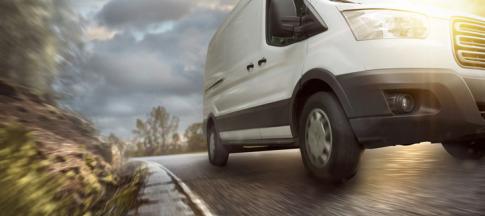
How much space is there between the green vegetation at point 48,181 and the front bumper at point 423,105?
99.1 inches

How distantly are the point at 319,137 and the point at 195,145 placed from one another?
57.0 metres

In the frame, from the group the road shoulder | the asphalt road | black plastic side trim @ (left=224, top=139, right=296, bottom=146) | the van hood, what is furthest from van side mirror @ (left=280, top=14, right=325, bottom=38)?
the road shoulder

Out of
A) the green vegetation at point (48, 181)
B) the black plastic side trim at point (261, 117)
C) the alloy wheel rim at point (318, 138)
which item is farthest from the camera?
the black plastic side trim at point (261, 117)

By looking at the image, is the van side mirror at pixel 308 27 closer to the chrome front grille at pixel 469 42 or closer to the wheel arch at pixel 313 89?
the wheel arch at pixel 313 89

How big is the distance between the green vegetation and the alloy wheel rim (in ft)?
6.34

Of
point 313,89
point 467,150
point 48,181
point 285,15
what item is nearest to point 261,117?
point 313,89

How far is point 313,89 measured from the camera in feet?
16.4

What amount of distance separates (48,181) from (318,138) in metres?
2.55

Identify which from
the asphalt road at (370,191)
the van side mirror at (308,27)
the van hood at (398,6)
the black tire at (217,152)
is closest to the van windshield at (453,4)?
the van hood at (398,6)

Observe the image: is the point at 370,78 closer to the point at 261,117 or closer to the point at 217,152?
the point at 261,117

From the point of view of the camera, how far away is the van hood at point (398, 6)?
14.3ft

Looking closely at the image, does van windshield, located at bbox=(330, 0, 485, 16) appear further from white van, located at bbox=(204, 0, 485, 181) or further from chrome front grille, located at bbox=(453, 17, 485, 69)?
chrome front grille, located at bbox=(453, 17, 485, 69)

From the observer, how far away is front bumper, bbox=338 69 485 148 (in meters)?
4.10

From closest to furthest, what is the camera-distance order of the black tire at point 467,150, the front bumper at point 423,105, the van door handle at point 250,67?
the front bumper at point 423,105 → the black tire at point 467,150 → the van door handle at point 250,67
